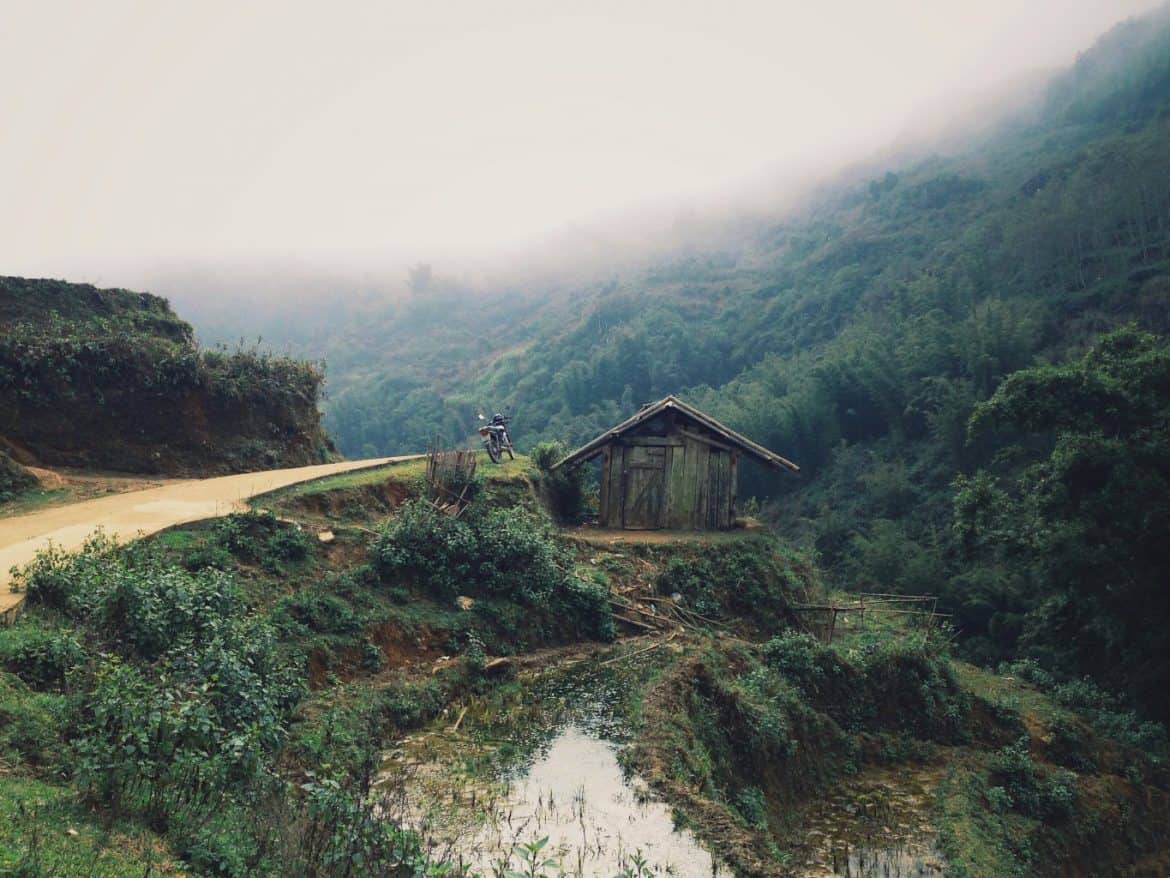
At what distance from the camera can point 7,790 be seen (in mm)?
5316

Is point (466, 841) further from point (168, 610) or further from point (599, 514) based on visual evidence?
point (599, 514)

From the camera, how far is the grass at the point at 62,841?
452 centimetres

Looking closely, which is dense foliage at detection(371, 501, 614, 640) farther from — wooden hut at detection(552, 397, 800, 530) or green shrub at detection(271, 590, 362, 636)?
wooden hut at detection(552, 397, 800, 530)

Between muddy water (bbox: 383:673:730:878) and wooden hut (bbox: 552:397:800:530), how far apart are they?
9.13 m

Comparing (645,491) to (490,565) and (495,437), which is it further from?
(490,565)

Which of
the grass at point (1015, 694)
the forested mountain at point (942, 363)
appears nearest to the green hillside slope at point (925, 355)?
the forested mountain at point (942, 363)

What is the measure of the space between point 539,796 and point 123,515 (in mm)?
8079

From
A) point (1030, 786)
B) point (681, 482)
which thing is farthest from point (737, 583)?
point (1030, 786)

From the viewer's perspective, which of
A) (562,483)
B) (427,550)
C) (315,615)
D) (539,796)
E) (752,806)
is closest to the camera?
A: (539,796)

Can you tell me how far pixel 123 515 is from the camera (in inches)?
477

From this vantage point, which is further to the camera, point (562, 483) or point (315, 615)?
point (562, 483)

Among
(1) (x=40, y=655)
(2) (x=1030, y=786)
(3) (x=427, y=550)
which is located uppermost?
(3) (x=427, y=550)

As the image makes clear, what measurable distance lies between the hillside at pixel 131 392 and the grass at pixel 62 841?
11.0m

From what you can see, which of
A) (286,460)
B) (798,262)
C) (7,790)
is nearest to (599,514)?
(286,460)
